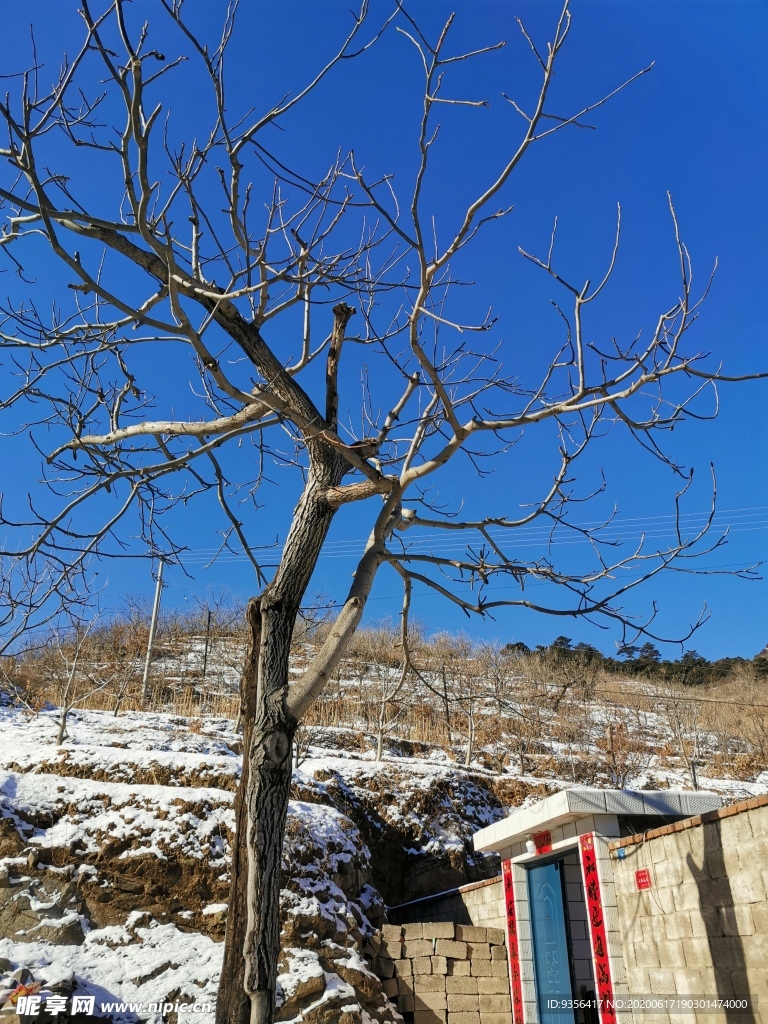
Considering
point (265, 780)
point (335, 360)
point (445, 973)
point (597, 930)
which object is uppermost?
point (335, 360)

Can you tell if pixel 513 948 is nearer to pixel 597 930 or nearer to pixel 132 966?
pixel 597 930

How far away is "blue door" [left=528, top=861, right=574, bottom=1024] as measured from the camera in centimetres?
786

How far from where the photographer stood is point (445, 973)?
8273 millimetres

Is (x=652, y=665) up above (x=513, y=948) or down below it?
above

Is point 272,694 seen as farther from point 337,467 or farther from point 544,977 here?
point 544,977

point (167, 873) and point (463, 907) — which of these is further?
point (463, 907)

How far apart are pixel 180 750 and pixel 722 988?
8.50 m

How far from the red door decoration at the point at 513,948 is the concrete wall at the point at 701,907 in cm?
206

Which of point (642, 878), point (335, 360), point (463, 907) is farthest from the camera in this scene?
point (463, 907)

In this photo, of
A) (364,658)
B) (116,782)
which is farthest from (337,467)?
(364,658)

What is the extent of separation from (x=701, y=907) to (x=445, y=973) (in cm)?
377

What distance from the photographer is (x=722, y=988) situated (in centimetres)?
549

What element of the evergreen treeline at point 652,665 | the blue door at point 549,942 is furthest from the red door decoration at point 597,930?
the evergreen treeline at point 652,665

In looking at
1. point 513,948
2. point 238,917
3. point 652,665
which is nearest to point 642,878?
point 513,948
